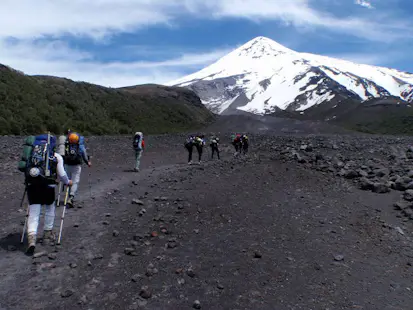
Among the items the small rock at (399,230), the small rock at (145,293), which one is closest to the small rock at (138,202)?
the small rock at (145,293)

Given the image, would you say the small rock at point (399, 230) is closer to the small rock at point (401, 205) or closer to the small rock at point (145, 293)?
the small rock at point (401, 205)

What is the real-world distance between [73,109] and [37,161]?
40.9 metres

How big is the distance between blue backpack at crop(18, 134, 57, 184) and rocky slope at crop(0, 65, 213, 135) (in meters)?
26.8

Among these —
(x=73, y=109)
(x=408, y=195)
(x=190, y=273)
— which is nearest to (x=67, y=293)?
(x=190, y=273)

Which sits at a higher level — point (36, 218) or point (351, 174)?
point (351, 174)

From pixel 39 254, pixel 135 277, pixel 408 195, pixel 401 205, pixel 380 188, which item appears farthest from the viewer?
pixel 380 188

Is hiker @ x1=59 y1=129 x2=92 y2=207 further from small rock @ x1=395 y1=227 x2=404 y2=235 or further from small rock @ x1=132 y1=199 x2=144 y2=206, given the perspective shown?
small rock @ x1=395 y1=227 x2=404 y2=235

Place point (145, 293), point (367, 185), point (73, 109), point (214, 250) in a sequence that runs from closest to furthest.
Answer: point (145, 293) < point (214, 250) < point (367, 185) < point (73, 109)

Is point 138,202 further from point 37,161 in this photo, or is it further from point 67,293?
point 67,293

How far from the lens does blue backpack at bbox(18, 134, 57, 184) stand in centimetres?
692

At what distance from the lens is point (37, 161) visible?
6.96 m

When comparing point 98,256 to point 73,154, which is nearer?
point 98,256

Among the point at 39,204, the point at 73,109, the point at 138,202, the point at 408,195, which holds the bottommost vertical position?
the point at 138,202

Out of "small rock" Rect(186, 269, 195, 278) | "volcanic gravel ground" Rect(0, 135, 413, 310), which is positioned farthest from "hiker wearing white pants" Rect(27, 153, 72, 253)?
"small rock" Rect(186, 269, 195, 278)
